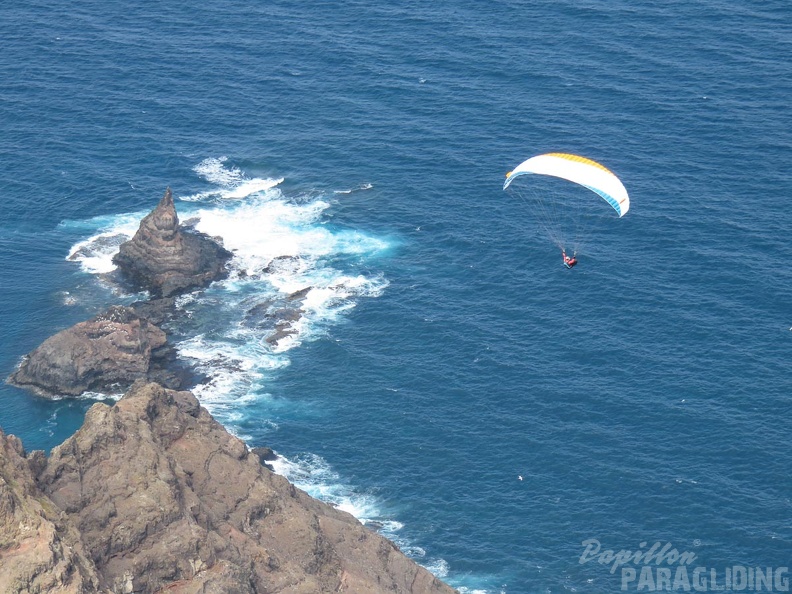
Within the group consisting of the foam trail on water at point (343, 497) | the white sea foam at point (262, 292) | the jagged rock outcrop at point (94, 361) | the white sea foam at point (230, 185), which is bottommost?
the foam trail on water at point (343, 497)

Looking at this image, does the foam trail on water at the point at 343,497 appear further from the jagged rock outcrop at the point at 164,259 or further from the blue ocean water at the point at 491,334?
the jagged rock outcrop at the point at 164,259

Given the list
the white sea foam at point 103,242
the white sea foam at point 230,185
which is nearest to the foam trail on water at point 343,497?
the white sea foam at point 103,242

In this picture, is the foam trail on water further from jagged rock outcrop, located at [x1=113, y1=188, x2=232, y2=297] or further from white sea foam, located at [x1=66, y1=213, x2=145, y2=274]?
white sea foam, located at [x1=66, y1=213, x2=145, y2=274]

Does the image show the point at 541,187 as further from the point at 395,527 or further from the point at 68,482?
the point at 68,482

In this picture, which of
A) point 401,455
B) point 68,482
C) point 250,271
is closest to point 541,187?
point 250,271

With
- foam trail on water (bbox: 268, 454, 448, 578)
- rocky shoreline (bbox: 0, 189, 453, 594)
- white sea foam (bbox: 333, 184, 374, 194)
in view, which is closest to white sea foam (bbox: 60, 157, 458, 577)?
foam trail on water (bbox: 268, 454, 448, 578)

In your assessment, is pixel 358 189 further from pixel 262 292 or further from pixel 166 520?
pixel 166 520
